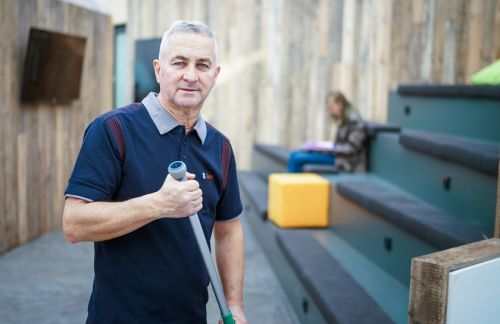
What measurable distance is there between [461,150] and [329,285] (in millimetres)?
847

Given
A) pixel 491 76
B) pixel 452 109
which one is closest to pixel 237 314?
pixel 491 76

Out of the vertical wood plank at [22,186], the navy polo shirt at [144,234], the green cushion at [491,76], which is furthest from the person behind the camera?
the vertical wood plank at [22,186]

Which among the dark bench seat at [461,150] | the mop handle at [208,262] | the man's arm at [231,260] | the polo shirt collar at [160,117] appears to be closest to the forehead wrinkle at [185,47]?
the polo shirt collar at [160,117]

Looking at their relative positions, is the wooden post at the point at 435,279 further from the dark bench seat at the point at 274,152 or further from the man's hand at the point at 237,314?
the dark bench seat at the point at 274,152

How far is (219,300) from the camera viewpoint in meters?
1.45

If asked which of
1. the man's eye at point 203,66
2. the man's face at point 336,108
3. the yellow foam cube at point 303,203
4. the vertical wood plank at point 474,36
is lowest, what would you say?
the yellow foam cube at point 303,203

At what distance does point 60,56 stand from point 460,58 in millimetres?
3044

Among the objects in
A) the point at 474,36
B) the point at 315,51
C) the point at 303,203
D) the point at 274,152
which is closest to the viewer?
the point at 303,203

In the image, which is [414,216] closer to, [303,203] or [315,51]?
[303,203]

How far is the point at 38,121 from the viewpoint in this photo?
16.4 ft

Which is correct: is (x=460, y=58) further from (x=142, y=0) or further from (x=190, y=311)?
(x=142, y=0)

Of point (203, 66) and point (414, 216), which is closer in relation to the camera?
point (203, 66)

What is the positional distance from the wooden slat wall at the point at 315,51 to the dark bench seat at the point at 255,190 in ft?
1.71

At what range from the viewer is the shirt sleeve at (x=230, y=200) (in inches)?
64.4
